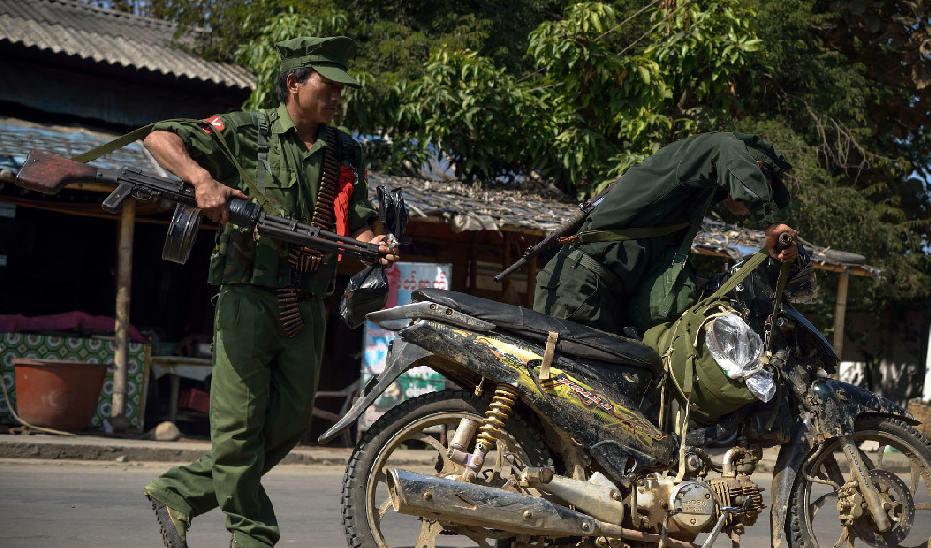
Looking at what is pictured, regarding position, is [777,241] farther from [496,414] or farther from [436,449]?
[436,449]

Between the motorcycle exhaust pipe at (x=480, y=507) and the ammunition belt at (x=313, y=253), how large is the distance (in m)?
0.69

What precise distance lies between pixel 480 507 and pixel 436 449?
35 centimetres

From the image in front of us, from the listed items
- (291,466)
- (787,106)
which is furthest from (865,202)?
(291,466)

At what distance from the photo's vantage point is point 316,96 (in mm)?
3943

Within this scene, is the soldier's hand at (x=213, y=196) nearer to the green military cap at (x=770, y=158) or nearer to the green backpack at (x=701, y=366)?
the green backpack at (x=701, y=366)

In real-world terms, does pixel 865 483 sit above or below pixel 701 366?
below

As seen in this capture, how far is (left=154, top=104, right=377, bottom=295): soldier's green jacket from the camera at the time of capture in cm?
379

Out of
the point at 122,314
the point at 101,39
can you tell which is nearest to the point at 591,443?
the point at 122,314

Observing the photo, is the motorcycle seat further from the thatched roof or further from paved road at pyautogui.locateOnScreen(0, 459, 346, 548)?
the thatched roof

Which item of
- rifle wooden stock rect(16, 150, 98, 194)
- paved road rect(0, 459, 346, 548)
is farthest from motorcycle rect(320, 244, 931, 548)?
paved road rect(0, 459, 346, 548)

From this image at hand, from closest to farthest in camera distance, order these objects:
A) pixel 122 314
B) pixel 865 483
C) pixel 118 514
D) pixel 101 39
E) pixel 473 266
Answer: pixel 865 483 < pixel 118 514 < pixel 122 314 < pixel 473 266 < pixel 101 39

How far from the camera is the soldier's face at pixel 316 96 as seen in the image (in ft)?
12.9

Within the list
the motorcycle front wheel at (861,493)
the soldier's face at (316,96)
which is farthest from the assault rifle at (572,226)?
the motorcycle front wheel at (861,493)

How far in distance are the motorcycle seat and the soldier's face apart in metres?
0.77
